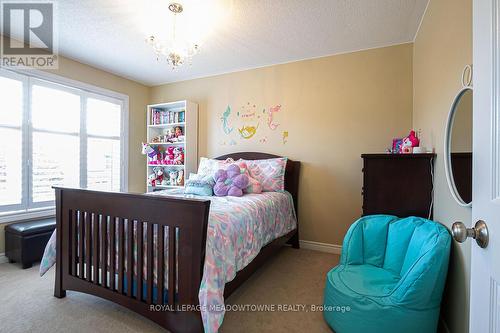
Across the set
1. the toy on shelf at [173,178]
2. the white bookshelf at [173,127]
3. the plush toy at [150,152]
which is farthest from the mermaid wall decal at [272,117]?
the plush toy at [150,152]

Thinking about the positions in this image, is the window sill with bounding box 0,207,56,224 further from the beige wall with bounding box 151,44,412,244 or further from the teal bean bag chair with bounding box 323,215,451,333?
the teal bean bag chair with bounding box 323,215,451,333

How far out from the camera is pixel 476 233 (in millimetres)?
604

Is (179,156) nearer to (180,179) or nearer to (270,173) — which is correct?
(180,179)

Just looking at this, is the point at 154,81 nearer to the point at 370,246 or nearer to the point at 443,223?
the point at 370,246

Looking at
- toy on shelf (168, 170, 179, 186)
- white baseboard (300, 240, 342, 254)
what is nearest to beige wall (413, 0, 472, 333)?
white baseboard (300, 240, 342, 254)

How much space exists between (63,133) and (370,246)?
3638 mm

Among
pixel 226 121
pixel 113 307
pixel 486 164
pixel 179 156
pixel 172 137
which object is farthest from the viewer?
pixel 172 137

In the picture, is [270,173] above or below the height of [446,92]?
below

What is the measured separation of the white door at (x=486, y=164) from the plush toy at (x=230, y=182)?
1.99m

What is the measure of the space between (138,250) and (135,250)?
58 mm

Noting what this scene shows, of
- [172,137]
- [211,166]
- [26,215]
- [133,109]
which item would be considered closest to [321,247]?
[211,166]

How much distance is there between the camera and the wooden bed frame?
1.29 m

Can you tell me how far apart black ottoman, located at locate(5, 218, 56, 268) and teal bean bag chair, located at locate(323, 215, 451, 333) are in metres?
2.82

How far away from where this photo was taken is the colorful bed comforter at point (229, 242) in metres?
1.26
